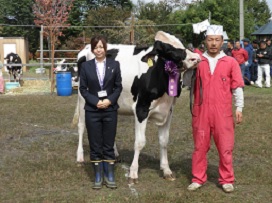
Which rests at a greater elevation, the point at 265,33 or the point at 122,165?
the point at 265,33

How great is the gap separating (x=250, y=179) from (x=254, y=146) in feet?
5.81

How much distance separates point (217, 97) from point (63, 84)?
9.95 meters

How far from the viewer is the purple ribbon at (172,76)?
479cm

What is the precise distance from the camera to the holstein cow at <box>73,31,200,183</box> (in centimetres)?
479

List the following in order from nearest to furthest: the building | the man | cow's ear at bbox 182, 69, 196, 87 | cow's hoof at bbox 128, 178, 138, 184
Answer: cow's ear at bbox 182, 69, 196, 87 < cow's hoof at bbox 128, 178, 138, 184 < the man < the building

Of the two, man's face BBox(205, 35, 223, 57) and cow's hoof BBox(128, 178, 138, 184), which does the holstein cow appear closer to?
cow's hoof BBox(128, 178, 138, 184)

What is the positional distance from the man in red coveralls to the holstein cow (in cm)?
21

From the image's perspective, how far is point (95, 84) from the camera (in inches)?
187

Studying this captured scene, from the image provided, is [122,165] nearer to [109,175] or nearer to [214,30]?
[109,175]

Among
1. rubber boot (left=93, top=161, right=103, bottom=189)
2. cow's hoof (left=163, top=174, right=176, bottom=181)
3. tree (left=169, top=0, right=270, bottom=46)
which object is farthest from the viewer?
tree (left=169, top=0, right=270, bottom=46)

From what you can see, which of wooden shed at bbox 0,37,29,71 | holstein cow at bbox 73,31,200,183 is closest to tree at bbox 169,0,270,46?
wooden shed at bbox 0,37,29,71

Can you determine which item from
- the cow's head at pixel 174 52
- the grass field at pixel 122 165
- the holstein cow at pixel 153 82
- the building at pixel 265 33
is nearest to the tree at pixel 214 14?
the building at pixel 265 33

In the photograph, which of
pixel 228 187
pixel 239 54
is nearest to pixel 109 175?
pixel 228 187

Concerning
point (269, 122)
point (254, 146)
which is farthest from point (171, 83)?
point (269, 122)
